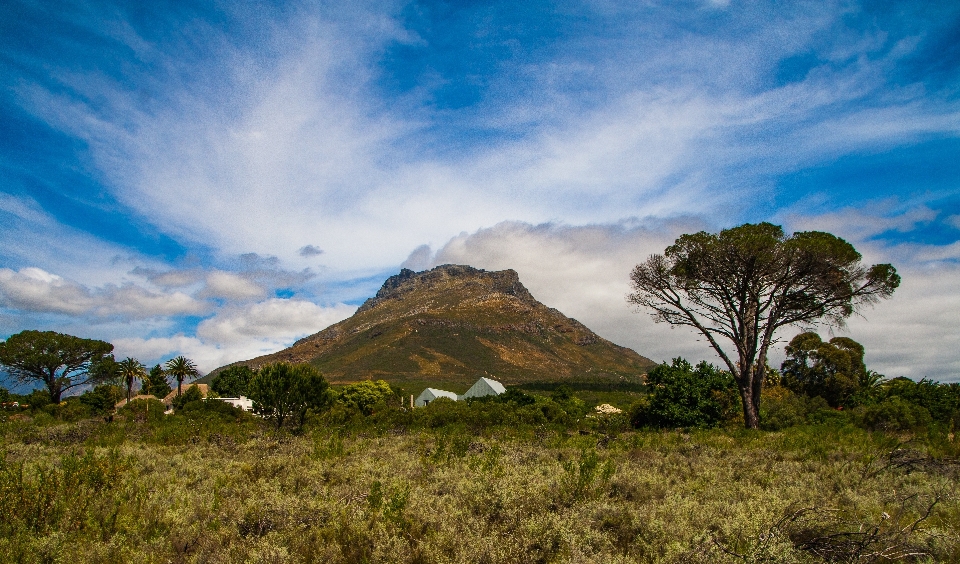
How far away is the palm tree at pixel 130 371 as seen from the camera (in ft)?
200

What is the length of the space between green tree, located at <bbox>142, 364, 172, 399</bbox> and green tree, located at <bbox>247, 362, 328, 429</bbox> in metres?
56.7

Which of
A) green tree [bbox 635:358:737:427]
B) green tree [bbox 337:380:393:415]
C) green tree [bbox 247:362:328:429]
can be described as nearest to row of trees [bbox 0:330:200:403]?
green tree [bbox 337:380:393:415]

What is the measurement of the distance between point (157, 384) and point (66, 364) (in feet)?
36.0

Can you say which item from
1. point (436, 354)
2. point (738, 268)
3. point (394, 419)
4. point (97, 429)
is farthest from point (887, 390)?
point (436, 354)

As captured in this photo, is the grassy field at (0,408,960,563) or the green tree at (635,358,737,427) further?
the green tree at (635,358,737,427)

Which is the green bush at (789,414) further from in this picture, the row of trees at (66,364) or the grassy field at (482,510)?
the row of trees at (66,364)

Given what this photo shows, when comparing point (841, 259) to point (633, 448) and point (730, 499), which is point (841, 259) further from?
point (730, 499)

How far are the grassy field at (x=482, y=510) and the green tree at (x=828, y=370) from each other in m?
35.0

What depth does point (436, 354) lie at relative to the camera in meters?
162

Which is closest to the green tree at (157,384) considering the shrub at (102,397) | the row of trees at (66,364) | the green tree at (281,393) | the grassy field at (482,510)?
the row of trees at (66,364)

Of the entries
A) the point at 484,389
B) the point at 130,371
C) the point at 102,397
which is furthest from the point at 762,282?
the point at 130,371

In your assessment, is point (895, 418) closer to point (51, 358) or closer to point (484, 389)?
point (484, 389)

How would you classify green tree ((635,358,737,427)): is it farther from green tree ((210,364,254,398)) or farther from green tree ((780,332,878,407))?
green tree ((210,364,254,398))

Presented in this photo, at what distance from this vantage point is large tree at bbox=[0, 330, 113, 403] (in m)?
62.0
